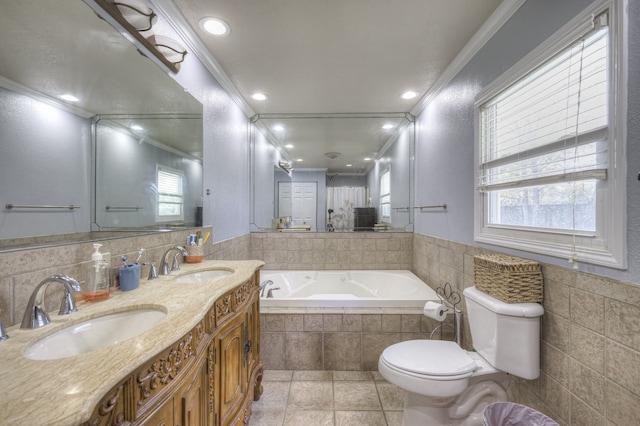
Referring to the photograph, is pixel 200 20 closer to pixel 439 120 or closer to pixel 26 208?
pixel 26 208

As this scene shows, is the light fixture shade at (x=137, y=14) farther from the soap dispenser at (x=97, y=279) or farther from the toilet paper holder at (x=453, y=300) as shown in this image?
the toilet paper holder at (x=453, y=300)

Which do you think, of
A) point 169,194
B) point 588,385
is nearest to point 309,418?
point 588,385

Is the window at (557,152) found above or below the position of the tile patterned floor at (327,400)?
above

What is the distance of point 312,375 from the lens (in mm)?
2088

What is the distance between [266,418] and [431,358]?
1.09 meters

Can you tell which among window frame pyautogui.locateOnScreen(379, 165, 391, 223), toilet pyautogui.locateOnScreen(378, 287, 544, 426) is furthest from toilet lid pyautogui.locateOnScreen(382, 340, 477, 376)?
window frame pyautogui.locateOnScreen(379, 165, 391, 223)

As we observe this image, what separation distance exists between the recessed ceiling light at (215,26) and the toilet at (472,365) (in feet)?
7.19

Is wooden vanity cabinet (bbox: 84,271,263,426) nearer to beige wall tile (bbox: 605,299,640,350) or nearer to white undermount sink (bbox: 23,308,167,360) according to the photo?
white undermount sink (bbox: 23,308,167,360)

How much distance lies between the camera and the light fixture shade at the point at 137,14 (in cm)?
122

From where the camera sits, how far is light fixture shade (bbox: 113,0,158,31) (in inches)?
48.1

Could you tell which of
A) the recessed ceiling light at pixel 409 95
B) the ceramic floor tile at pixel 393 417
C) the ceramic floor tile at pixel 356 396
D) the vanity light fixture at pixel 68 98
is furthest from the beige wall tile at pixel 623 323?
the recessed ceiling light at pixel 409 95

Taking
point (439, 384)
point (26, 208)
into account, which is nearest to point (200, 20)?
point (26, 208)

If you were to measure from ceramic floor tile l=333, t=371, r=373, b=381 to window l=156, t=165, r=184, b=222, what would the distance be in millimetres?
1645

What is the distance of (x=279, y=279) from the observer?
3078 mm
